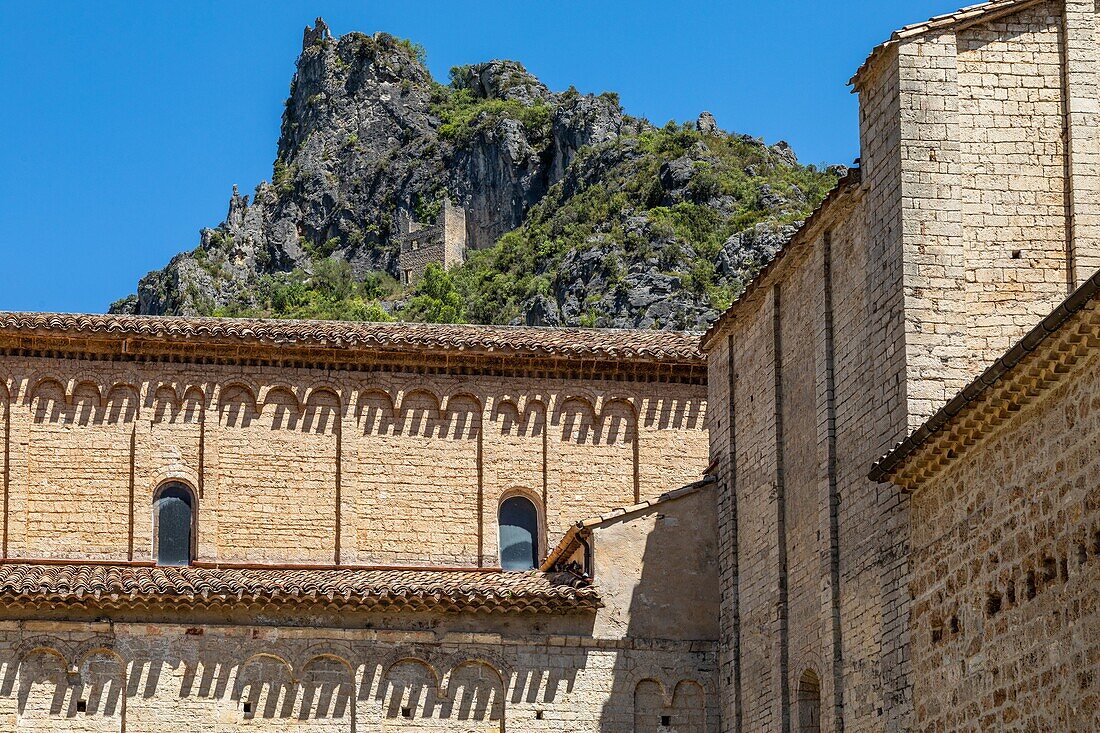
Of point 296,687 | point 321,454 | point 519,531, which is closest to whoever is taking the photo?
point 296,687

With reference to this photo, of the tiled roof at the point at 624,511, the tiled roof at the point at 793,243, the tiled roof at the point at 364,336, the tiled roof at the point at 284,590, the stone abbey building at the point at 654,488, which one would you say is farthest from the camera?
the tiled roof at the point at 364,336

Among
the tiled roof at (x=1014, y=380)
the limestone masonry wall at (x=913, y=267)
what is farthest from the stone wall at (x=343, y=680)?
the tiled roof at (x=1014, y=380)

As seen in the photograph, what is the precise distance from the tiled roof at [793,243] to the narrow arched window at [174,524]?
751 cm

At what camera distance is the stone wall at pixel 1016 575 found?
14203 mm

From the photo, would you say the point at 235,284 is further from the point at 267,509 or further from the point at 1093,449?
the point at 1093,449

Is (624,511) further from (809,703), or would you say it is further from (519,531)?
(809,703)

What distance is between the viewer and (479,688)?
24109 mm

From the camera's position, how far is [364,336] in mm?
27375

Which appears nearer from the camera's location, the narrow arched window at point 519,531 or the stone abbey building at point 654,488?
the stone abbey building at point 654,488

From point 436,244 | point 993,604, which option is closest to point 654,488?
point 993,604

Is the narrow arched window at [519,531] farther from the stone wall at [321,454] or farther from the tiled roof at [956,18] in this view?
the tiled roof at [956,18]

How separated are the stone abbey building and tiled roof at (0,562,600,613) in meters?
0.06

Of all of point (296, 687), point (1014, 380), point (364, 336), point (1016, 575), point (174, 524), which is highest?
point (364, 336)

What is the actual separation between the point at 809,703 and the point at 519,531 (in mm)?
7643
